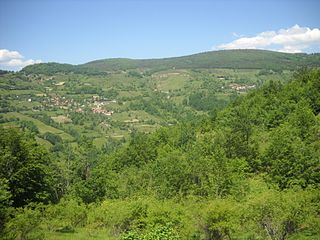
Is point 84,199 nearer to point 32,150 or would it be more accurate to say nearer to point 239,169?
point 32,150

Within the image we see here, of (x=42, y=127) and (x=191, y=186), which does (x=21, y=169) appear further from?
(x=42, y=127)

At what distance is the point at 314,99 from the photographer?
69.8 metres

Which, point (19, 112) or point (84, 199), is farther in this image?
point (19, 112)

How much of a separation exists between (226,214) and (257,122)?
158ft

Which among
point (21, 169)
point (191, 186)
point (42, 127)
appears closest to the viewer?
point (21, 169)

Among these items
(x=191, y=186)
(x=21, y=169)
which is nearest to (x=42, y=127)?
(x=21, y=169)

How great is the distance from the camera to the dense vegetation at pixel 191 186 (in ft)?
82.9

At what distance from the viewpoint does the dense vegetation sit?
25266 millimetres

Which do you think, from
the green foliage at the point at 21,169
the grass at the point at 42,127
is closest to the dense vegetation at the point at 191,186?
the green foliage at the point at 21,169

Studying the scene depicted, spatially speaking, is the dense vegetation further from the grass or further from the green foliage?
the grass

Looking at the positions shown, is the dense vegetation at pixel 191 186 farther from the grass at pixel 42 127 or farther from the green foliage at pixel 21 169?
the grass at pixel 42 127

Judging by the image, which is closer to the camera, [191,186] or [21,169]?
[21,169]

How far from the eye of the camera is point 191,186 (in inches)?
1651

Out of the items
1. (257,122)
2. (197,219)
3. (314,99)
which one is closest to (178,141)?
(257,122)
